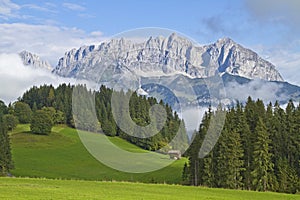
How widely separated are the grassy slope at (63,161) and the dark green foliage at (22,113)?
797 inches

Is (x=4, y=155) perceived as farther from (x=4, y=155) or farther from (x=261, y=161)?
(x=261, y=161)

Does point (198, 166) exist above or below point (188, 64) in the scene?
below

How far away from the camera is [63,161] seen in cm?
10562

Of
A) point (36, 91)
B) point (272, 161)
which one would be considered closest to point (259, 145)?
point (272, 161)

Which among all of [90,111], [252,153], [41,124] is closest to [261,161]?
[252,153]

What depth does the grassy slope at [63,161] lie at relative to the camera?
90.2 metres

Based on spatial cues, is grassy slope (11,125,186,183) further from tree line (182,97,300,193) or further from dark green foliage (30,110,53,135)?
tree line (182,97,300,193)

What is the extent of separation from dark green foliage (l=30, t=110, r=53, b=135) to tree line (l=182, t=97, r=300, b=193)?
217 ft

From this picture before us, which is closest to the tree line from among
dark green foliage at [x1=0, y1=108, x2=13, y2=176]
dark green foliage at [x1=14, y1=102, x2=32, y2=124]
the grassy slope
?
the grassy slope

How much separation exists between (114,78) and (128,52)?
339 centimetres

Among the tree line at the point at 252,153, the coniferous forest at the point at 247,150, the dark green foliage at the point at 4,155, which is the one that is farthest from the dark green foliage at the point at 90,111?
the dark green foliage at the point at 4,155

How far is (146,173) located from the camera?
315 ft

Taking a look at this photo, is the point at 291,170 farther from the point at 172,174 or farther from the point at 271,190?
the point at 172,174

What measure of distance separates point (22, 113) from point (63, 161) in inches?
2584
